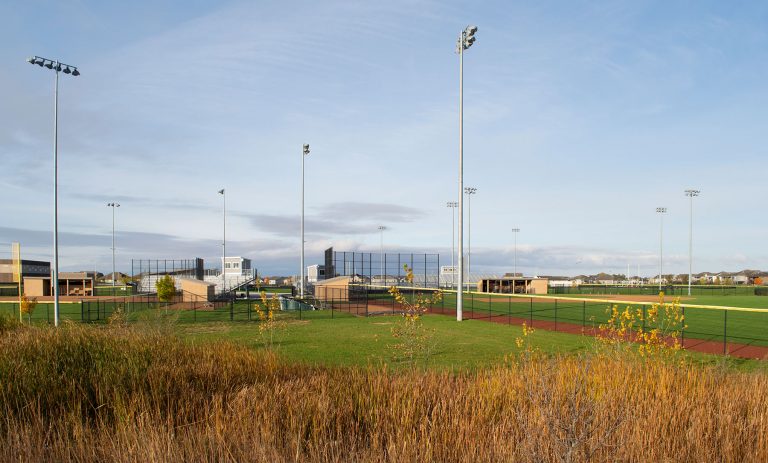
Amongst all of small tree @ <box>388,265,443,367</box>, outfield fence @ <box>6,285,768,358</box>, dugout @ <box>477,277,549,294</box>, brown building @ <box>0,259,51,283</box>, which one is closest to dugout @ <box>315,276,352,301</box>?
outfield fence @ <box>6,285,768,358</box>

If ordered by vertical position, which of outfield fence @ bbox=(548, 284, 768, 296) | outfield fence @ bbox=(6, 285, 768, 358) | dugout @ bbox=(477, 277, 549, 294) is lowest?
outfield fence @ bbox=(548, 284, 768, 296)

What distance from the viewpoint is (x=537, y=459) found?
4617 millimetres

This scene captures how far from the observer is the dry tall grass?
214 inches

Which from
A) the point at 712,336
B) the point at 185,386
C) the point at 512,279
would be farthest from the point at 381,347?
the point at 512,279

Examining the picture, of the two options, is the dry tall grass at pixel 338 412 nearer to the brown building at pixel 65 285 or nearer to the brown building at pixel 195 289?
the brown building at pixel 195 289

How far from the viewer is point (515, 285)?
67.7m

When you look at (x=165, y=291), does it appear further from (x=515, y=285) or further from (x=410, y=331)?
(x=515, y=285)

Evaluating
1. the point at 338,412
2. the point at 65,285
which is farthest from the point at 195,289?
the point at 338,412

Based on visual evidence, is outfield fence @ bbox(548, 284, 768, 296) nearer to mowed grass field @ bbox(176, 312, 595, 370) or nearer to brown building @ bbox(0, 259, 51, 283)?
mowed grass field @ bbox(176, 312, 595, 370)

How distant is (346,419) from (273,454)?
1.74m

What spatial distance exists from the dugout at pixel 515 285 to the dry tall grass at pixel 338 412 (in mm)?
56439

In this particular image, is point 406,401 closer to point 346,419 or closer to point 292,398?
point 346,419

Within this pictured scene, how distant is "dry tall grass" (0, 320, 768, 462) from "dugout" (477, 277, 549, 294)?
185ft

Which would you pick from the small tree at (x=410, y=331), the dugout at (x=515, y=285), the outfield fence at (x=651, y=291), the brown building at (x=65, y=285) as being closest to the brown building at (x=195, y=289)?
the brown building at (x=65, y=285)
